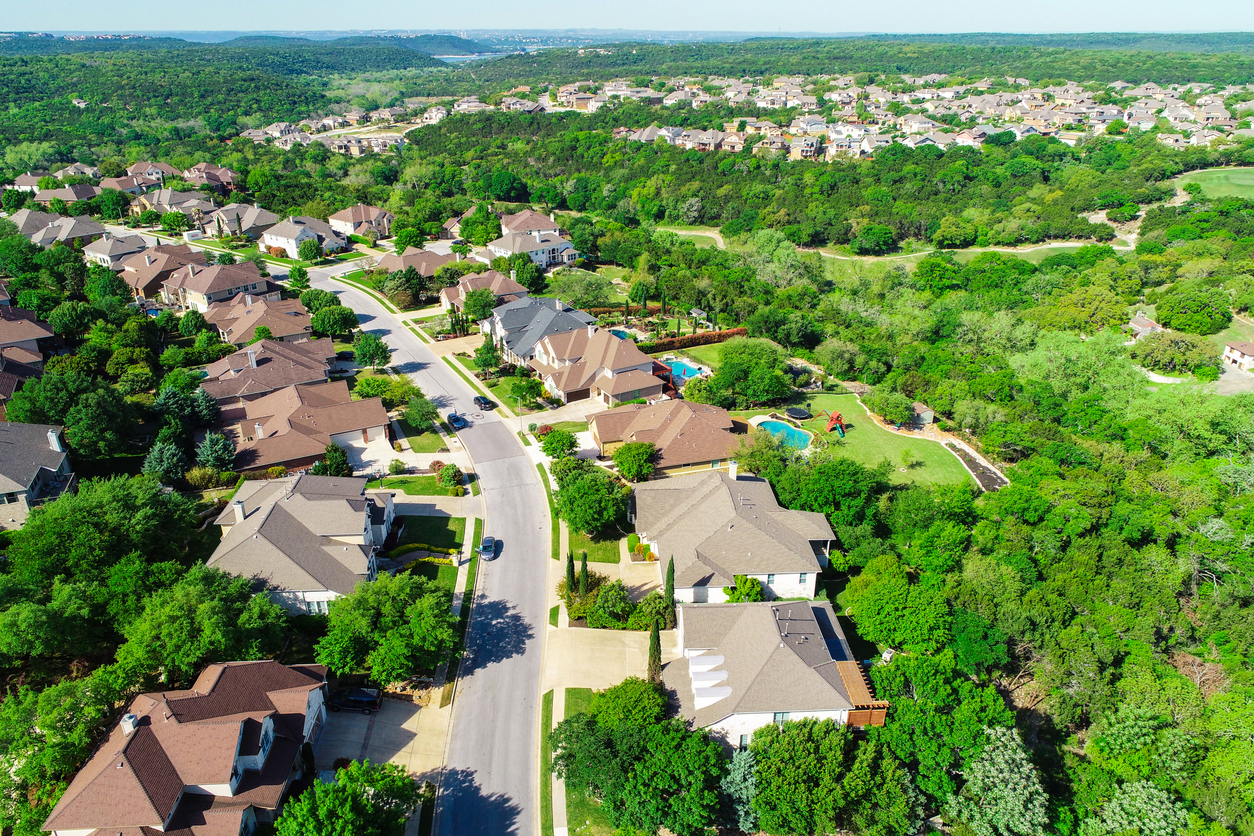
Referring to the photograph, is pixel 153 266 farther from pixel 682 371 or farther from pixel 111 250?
pixel 682 371

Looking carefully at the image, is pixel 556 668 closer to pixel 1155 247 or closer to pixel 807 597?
pixel 807 597

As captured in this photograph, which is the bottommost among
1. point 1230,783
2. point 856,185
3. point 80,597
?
point 1230,783

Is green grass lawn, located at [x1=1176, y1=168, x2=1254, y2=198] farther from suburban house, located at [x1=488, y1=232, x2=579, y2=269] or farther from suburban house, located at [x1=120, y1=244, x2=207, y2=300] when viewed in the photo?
suburban house, located at [x1=120, y1=244, x2=207, y2=300]

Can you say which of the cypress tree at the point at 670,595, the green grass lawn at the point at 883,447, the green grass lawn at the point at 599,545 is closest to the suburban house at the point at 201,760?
the cypress tree at the point at 670,595

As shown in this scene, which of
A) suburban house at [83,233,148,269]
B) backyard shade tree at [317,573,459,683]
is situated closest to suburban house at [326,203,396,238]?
suburban house at [83,233,148,269]

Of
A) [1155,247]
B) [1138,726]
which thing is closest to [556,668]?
[1138,726]

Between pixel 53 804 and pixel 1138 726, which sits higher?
pixel 53 804
